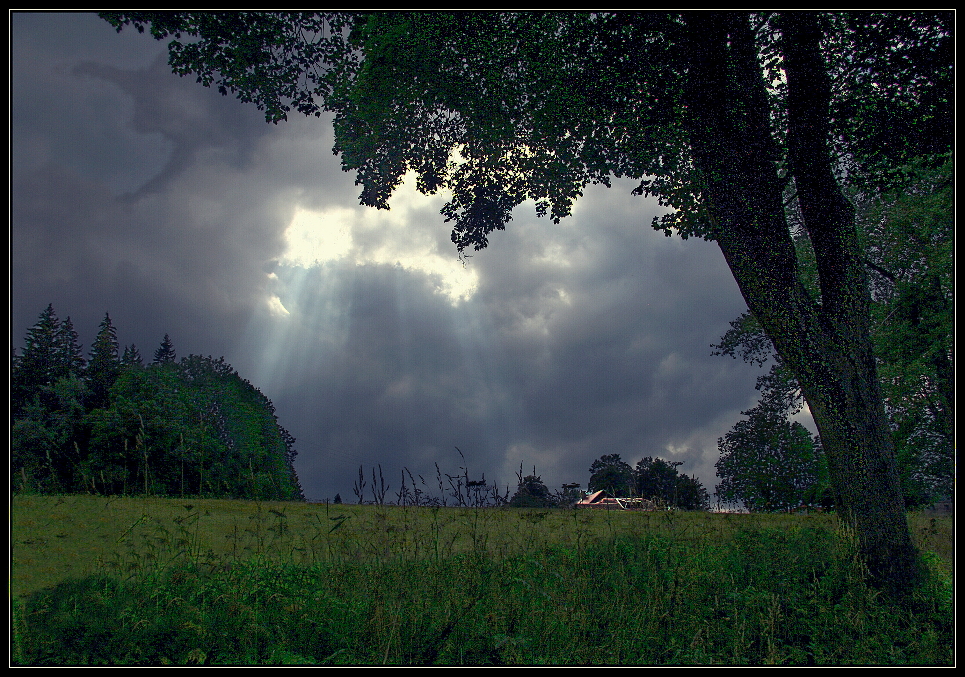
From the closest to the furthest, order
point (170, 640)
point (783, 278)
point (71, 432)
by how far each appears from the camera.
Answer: point (170, 640)
point (783, 278)
point (71, 432)

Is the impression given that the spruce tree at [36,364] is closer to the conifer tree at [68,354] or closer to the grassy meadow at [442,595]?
the conifer tree at [68,354]

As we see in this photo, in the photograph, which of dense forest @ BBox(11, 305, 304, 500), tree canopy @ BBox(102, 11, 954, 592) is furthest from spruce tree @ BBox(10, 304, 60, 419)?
tree canopy @ BBox(102, 11, 954, 592)

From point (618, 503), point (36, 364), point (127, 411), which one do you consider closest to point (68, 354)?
point (36, 364)

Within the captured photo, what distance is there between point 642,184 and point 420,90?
14.0 feet

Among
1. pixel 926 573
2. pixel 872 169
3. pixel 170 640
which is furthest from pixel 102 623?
pixel 872 169

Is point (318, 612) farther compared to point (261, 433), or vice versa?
point (261, 433)

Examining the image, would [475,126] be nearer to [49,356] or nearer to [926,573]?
[926,573]

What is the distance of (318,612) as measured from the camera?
14.9ft

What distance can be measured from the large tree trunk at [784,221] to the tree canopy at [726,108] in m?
0.02

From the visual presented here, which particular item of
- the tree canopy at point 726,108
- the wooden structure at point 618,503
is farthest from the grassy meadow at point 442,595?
the tree canopy at point 726,108

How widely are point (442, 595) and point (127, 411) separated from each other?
1043 inches

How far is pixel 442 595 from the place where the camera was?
4.89 meters

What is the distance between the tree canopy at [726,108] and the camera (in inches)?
288

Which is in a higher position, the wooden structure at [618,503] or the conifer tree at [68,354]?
the conifer tree at [68,354]
